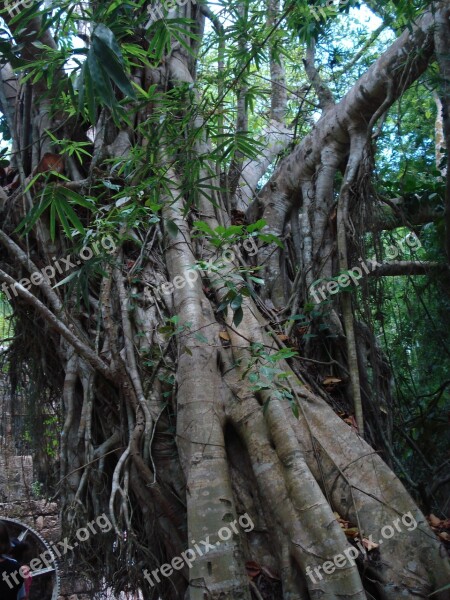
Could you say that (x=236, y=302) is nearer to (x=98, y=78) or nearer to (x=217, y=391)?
(x=217, y=391)

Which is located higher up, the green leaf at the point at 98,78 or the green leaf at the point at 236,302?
the green leaf at the point at 98,78

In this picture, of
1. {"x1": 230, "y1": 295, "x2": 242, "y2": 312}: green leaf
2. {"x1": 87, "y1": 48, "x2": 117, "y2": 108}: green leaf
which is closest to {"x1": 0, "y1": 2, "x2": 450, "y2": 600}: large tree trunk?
{"x1": 230, "y1": 295, "x2": 242, "y2": 312}: green leaf

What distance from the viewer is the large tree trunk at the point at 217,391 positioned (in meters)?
2.28

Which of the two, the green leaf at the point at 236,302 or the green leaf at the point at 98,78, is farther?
the green leaf at the point at 236,302

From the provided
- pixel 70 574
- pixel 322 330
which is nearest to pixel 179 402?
pixel 322 330

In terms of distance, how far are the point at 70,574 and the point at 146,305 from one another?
4.55 ft

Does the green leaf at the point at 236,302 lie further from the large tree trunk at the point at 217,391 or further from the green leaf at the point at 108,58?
the green leaf at the point at 108,58

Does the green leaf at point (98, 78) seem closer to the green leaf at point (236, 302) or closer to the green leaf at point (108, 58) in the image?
the green leaf at point (108, 58)

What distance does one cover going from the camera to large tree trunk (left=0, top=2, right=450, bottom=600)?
228 cm

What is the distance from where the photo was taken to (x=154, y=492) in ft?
8.46

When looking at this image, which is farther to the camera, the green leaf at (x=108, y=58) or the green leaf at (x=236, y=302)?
the green leaf at (x=236, y=302)

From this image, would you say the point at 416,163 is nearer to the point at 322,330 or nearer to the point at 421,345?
the point at 421,345

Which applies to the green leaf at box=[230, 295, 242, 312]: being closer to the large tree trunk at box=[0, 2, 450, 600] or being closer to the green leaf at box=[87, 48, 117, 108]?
the large tree trunk at box=[0, 2, 450, 600]

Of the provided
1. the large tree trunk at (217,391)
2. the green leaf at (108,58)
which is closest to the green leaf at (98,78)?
the green leaf at (108,58)
